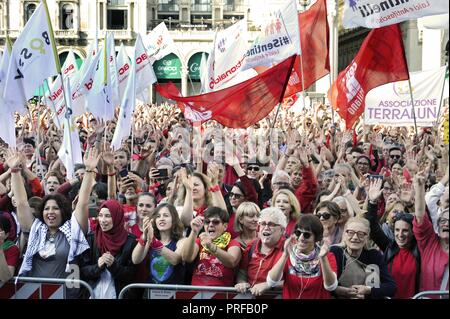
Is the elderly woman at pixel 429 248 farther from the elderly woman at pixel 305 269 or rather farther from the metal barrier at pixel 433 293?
the elderly woman at pixel 305 269

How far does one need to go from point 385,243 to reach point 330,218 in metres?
0.43

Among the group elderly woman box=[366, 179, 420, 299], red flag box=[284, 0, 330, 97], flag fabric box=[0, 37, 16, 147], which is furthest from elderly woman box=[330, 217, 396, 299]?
red flag box=[284, 0, 330, 97]

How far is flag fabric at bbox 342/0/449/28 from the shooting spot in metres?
10.8

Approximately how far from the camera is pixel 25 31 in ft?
37.8

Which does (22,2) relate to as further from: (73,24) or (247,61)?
(247,61)

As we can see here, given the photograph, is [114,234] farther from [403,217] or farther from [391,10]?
[391,10]

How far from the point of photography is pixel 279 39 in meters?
13.7

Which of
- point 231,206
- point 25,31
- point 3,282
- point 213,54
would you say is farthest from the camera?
point 213,54

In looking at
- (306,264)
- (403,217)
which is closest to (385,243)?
(403,217)

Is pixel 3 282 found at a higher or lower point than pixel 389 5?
lower

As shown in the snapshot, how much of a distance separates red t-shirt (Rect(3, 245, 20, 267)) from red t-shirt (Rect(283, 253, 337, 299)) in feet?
6.67

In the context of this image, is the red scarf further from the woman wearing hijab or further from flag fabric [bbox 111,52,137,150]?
flag fabric [bbox 111,52,137,150]
